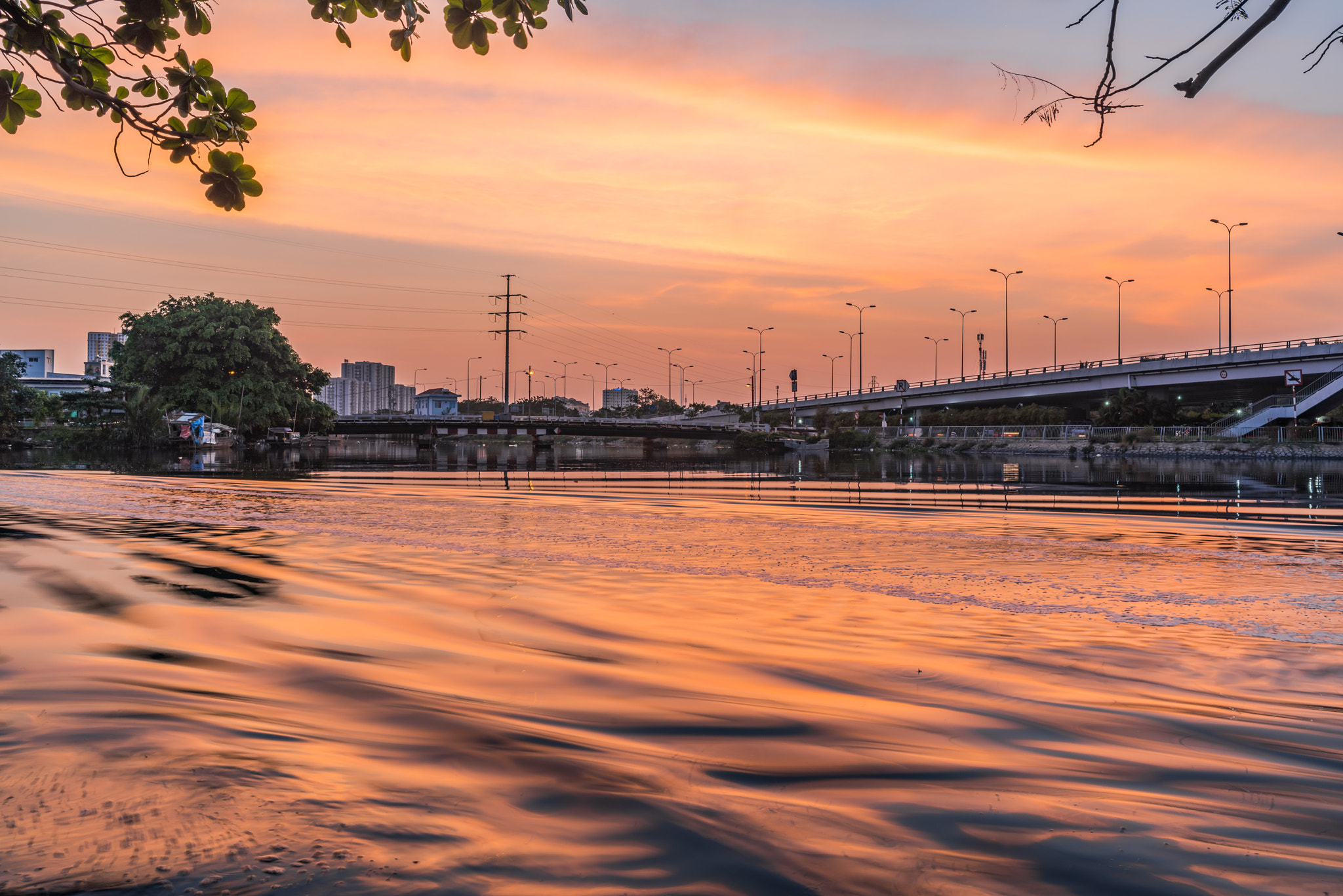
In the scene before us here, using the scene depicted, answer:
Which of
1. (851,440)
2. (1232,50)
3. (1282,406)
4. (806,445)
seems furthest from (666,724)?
(806,445)

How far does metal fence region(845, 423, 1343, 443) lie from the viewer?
65.9 metres

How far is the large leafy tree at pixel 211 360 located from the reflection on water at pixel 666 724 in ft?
268

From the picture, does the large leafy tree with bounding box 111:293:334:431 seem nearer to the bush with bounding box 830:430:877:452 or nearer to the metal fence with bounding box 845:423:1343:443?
the bush with bounding box 830:430:877:452

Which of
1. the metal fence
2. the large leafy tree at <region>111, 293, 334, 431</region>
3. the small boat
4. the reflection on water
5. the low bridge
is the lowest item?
the reflection on water

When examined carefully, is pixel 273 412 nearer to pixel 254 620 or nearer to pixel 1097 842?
pixel 254 620

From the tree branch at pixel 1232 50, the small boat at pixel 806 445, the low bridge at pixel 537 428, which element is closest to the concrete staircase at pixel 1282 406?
the small boat at pixel 806 445

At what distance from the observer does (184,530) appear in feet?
53.0

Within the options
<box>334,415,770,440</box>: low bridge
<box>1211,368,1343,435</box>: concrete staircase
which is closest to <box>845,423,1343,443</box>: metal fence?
<box>1211,368,1343,435</box>: concrete staircase

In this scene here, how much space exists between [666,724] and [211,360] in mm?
92655

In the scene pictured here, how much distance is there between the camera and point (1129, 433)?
76375mm

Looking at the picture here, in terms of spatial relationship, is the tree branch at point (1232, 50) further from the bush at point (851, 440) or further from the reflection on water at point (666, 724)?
the bush at point (851, 440)

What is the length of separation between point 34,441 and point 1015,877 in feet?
360

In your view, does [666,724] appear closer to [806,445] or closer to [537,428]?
[806,445]

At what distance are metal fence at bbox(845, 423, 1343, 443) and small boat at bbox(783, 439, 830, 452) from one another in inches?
204
